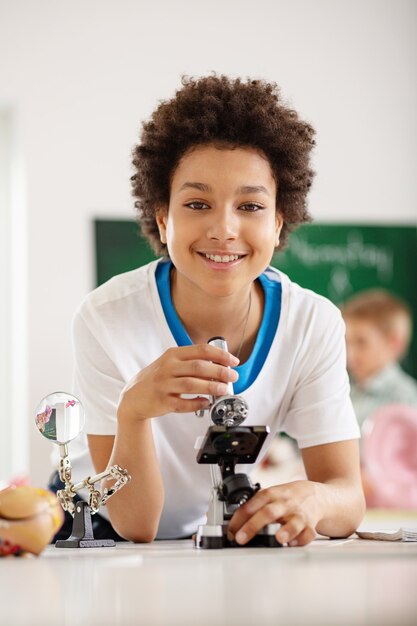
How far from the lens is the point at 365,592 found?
0.74 m

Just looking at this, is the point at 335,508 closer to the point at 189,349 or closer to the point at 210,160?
the point at 189,349

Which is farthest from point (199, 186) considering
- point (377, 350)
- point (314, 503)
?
point (377, 350)

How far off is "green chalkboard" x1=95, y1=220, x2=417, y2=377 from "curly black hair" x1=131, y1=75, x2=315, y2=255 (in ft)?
7.69

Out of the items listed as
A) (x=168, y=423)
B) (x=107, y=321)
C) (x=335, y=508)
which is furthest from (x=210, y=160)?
(x=335, y=508)

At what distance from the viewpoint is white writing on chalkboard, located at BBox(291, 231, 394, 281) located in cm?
421

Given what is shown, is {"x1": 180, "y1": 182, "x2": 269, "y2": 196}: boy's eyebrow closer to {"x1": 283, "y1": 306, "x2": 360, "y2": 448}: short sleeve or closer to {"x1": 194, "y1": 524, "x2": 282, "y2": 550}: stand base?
{"x1": 283, "y1": 306, "x2": 360, "y2": 448}: short sleeve

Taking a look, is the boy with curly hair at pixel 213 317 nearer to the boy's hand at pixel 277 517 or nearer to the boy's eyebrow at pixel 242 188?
the boy's eyebrow at pixel 242 188

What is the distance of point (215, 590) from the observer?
0.75 metres

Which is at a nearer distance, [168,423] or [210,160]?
[210,160]

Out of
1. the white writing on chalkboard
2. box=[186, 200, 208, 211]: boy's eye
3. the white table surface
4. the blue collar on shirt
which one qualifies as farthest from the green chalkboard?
the white table surface

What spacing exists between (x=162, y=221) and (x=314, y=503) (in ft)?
2.08

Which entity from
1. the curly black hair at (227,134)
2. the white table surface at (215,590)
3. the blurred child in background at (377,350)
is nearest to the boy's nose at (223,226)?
the curly black hair at (227,134)

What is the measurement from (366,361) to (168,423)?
2610 millimetres

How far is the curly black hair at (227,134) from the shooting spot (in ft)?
4.94
